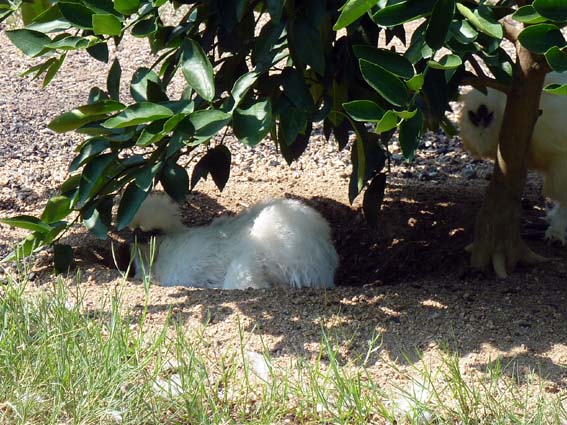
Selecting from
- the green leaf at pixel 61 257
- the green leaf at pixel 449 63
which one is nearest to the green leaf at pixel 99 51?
the green leaf at pixel 449 63

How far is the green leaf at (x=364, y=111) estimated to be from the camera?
2925mm

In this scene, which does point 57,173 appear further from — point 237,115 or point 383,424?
point 383,424

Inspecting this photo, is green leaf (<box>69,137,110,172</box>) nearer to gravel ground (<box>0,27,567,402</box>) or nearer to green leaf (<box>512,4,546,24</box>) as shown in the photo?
gravel ground (<box>0,27,567,402</box>)

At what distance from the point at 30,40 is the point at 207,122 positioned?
817mm

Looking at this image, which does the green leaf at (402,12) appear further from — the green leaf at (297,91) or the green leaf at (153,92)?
the green leaf at (153,92)

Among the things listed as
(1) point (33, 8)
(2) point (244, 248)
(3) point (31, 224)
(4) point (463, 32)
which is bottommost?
(2) point (244, 248)

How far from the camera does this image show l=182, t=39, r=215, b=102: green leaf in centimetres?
332

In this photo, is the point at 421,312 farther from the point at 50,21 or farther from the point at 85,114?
the point at 50,21

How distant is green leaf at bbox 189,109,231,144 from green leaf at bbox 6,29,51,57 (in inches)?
27.3

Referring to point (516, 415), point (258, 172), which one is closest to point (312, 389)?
point (516, 415)

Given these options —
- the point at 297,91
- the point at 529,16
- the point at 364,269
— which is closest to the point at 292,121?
the point at 297,91

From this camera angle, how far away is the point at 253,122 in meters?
3.39

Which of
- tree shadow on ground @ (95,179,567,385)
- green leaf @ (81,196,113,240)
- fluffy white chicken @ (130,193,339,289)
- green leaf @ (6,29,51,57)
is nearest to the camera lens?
green leaf @ (6,29,51,57)

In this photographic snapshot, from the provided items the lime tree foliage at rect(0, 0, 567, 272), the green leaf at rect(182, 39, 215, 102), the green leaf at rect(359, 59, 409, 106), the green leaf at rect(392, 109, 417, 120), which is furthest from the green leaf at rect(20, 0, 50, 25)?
the green leaf at rect(392, 109, 417, 120)
